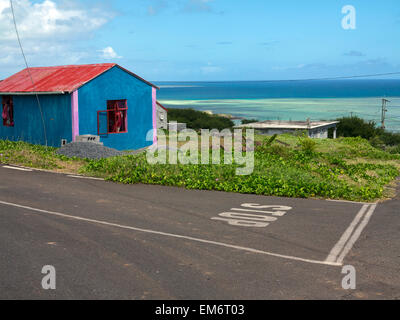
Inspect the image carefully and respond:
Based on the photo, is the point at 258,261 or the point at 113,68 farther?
the point at 113,68

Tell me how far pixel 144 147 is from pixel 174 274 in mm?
18072

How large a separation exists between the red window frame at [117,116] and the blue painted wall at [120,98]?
0.21 metres

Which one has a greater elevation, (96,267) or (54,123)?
(54,123)

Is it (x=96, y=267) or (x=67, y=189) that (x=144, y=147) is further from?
(x=96, y=267)

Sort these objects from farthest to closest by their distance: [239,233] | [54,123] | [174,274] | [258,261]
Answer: [54,123], [239,233], [258,261], [174,274]

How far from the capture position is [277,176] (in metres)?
14.8

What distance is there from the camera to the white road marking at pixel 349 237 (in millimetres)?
8031

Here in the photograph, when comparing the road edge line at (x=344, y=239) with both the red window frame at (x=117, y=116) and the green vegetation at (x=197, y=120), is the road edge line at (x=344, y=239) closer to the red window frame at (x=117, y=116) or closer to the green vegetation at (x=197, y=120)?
the red window frame at (x=117, y=116)

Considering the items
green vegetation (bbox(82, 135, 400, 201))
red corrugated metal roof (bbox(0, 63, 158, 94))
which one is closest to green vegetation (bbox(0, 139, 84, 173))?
green vegetation (bbox(82, 135, 400, 201))

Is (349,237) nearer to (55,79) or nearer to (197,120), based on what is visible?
(55,79)

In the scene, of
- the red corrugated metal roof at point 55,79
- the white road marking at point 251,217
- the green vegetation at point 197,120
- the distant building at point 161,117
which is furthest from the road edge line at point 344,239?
the green vegetation at point 197,120
